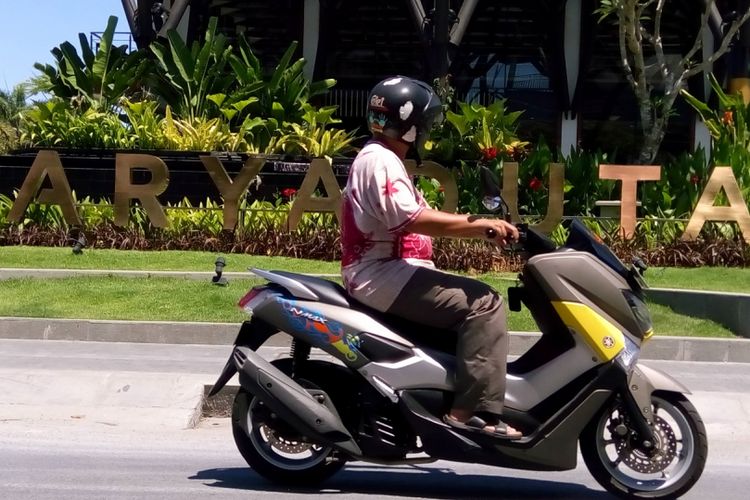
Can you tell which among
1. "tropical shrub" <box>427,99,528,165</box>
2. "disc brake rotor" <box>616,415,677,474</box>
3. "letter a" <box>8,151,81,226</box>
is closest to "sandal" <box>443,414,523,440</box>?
"disc brake rotor" <box>616,415,677,474</box>

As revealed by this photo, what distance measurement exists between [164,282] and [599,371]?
8721 mm

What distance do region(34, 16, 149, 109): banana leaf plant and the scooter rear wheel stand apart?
1788 centimetres

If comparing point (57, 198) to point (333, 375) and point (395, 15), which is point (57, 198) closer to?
point (333, 375)

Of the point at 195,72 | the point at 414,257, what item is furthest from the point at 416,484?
the point at 195,72

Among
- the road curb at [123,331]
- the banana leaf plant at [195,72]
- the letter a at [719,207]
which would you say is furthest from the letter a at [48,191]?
the letter a at [719,207]

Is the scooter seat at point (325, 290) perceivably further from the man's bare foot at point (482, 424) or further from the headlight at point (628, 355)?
the headlight at point (628, 355)

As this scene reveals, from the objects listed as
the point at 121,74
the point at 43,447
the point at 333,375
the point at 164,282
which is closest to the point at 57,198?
the point at 164,282

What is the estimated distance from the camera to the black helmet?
5141 mm

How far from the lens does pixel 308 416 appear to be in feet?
16.8

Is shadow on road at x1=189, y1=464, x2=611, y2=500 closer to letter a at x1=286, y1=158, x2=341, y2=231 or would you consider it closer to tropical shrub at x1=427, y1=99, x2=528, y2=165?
letter a at x1=286, y1=158, x2=341, y2=231

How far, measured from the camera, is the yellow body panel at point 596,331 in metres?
4.99

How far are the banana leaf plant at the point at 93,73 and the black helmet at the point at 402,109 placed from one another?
18.0 m

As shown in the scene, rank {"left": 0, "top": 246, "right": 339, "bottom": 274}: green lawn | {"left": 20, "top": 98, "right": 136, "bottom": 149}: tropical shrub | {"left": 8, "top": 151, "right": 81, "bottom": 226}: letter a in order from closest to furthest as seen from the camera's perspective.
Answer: {"left": 0, "top": 246, "right": 339, "bottom": 274}: green lawn, {"left": 8, "top": 151, "right": 81, "bottom": 226}: letter a, {"left": 20, "top": 98, "right": 136, "bottom": 149}: tropical shrub

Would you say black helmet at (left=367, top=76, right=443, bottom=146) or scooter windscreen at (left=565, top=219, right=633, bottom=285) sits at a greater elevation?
black helmet at (left=367, top=76, right=443, bottom=146)
